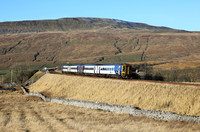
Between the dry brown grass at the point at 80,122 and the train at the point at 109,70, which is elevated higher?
the train at the point at 109,70

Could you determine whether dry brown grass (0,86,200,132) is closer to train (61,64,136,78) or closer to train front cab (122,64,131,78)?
train front cab (122,64,131,78)

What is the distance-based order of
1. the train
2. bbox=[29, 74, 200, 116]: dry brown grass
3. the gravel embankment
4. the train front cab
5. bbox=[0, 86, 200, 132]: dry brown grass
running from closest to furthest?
bbox=[0, 86, 200, 132]: dry brown grass → the gravel embankment → bbox=[29, 74, 200, 116]: dry brown grass → the train front cab → the train

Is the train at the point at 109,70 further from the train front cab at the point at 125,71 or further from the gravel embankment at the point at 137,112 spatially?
the gravel embankment at the point at 137,112

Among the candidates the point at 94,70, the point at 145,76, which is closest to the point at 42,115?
the point at 145,76

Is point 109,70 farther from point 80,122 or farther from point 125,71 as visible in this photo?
point 80,122

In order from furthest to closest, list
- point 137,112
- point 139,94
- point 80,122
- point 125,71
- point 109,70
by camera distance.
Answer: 1. point 109,70
2. point 125,71
3. point 139,94
4. point 137,112
5. point 80,122

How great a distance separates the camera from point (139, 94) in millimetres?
34719

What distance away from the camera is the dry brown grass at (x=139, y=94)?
28922 mm

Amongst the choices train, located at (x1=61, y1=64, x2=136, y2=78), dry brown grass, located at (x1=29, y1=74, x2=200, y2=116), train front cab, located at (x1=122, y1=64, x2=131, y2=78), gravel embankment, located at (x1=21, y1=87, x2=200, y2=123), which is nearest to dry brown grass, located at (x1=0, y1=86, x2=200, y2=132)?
gravel embankment, located at (x1=21, y1=87, x2=200, y2=123)

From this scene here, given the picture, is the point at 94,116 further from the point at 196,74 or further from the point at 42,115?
the point at 196,74

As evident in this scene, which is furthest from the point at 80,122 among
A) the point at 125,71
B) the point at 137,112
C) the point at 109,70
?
the point at 109,70

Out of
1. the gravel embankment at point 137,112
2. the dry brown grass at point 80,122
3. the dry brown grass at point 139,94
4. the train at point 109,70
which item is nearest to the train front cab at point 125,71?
the train at point 109,70

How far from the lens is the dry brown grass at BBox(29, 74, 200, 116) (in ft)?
94.9

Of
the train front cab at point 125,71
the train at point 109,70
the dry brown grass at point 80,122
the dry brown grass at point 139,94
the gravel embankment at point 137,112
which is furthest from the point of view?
the train at point 109,70
